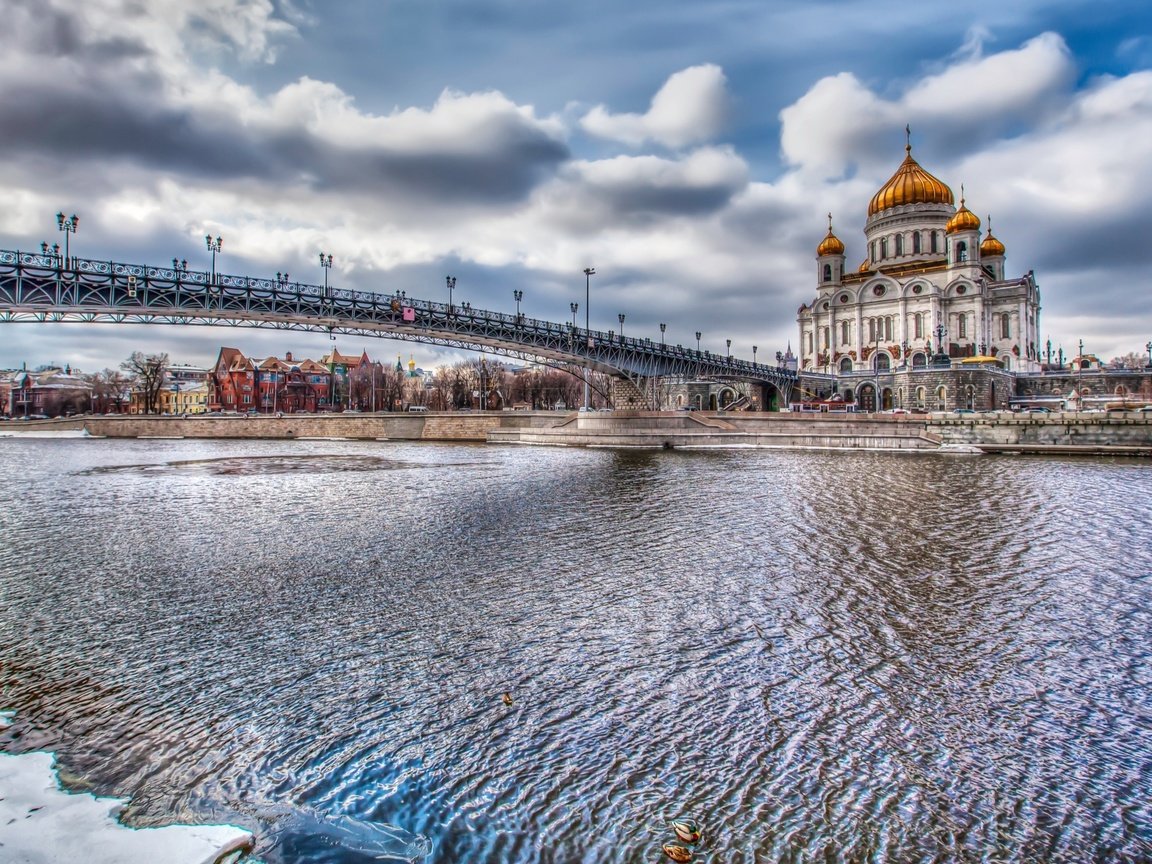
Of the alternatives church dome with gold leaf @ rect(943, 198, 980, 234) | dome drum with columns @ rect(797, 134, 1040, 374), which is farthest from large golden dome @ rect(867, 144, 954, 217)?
church dome with gold leaf @ rect(943, 198, 980, 234)

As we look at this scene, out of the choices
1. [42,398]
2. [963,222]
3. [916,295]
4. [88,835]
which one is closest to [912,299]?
[916,295]

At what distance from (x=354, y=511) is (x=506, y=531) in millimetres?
4011

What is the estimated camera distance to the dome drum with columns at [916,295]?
6744 cm

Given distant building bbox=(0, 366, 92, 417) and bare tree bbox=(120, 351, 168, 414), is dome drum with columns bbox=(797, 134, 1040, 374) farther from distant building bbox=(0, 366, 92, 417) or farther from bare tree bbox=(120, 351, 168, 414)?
distant building bbox=(0, 366, 92, 417)

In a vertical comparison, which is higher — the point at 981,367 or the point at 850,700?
the point at 981,367

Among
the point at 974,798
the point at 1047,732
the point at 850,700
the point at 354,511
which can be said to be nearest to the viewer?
the point at 974,798

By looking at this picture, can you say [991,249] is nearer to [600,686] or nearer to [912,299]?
[912,299]

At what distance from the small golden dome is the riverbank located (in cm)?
8040

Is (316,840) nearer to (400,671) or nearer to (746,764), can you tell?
(400,671)

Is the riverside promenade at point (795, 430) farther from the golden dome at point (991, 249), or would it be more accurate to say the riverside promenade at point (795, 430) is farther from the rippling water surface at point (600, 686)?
the golden dome at point (991, 249)

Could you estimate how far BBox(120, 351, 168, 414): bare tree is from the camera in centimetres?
7275

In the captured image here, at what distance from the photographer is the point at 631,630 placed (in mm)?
6102

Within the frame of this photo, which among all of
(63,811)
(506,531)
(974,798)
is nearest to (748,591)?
(974,798)

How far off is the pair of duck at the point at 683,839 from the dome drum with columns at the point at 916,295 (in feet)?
221
